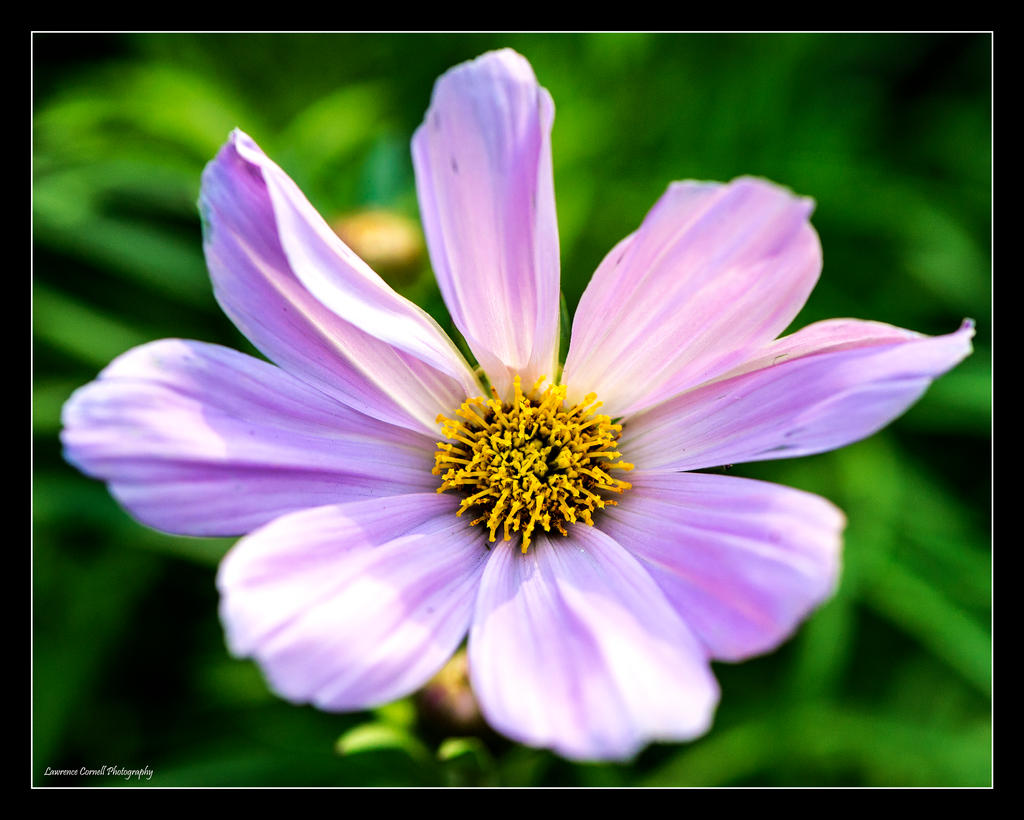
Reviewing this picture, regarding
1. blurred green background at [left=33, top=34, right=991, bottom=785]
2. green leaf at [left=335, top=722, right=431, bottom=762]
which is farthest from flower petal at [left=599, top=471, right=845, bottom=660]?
blurred green background at [left=33, top=34, right=991, bottom=785]

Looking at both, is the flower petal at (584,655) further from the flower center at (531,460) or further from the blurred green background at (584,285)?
the blurred green background at (584,285)

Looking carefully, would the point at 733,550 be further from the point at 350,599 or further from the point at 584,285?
the point at 584,285

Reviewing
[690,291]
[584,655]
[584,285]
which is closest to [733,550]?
[584,655]

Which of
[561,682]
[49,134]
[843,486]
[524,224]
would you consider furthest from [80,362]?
[843,486]

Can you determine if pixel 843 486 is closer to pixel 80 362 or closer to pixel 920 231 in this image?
pixel 920 231

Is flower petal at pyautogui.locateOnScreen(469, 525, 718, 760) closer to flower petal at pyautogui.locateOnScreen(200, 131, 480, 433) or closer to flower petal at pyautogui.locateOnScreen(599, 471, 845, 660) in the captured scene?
flower petal at pyautogui.locateOnScreen(599, 471, 845, 660)
